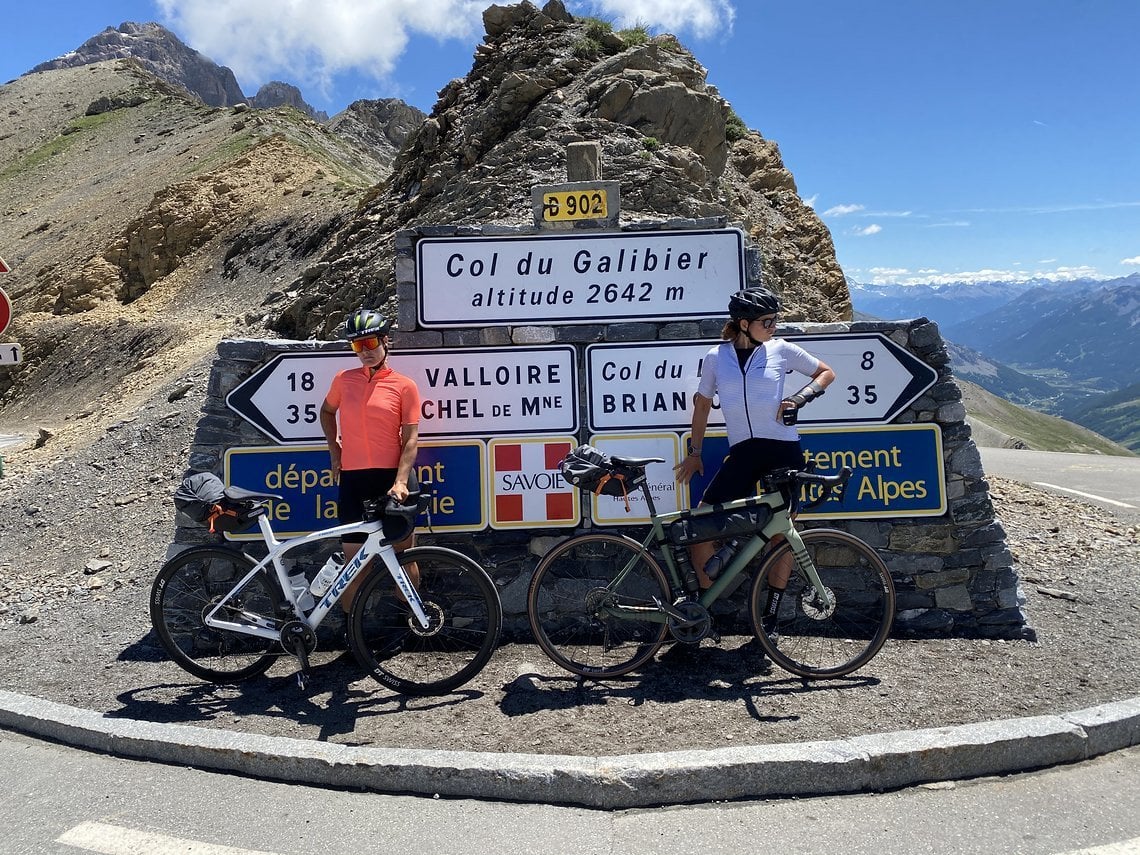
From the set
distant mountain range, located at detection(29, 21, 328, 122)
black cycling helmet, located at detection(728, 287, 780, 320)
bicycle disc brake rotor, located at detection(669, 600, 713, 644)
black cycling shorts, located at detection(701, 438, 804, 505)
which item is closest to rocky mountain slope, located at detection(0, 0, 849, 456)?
black cycling helmet, located at detection(728, 287, 780, 320)

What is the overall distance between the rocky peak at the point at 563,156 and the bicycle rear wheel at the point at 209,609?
26.2 ft

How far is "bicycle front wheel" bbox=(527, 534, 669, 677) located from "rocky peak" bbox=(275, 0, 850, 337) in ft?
26.8

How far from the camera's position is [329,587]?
4707 millimetres

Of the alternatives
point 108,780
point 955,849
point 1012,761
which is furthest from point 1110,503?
point 108,780

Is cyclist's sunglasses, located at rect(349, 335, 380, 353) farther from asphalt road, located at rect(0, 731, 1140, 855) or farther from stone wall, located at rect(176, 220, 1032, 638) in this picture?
asphalt road, located at rect(0, 731, 1140, 855)

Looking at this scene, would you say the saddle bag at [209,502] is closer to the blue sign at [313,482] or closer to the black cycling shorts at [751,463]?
the blue sign at [313,482]

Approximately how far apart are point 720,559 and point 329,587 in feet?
7.60

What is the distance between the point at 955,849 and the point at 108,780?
373 centimetres

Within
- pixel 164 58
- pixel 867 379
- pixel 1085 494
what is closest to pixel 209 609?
pixel 867 379

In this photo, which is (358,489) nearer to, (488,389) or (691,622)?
(488,389)

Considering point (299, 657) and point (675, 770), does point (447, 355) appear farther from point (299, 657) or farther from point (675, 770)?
point (675, 770)

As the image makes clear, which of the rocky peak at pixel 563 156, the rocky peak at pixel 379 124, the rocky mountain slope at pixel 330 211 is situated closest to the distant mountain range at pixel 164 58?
the rocky peak at pixel 379 124

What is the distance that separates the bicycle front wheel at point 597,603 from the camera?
4754 mm

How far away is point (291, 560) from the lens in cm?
550
